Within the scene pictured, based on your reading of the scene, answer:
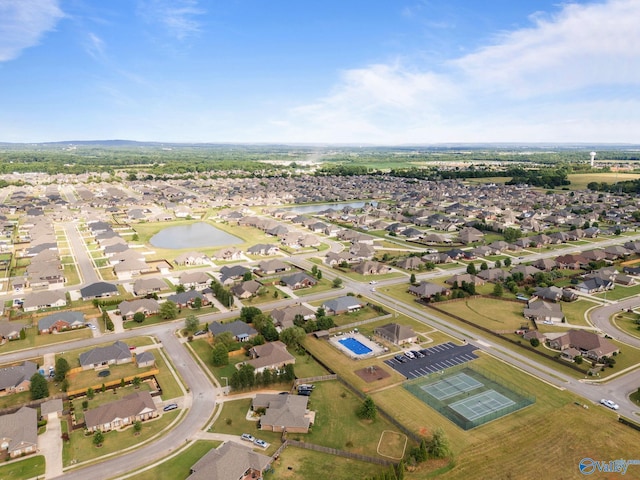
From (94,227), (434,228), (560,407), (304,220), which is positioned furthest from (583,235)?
(94,227)

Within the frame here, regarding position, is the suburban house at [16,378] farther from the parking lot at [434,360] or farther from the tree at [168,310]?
the parking lot at [434,360]

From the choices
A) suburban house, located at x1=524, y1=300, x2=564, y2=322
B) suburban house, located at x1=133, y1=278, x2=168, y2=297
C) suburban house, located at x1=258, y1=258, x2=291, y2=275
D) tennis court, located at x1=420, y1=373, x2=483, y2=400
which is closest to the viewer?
tennis court, located at x1=420, y1=373, x2=483, y2=400

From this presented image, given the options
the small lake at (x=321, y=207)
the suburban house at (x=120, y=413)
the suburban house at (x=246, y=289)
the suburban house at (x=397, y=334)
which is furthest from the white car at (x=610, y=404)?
the small lake at (x=321, y=207)

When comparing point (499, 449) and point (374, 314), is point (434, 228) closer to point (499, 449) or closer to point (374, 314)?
point (374, 314)

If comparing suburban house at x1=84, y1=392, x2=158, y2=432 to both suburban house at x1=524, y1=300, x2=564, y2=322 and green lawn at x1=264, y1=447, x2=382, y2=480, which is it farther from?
suburban house at x1=524, y1=300, x2=564, y2=322

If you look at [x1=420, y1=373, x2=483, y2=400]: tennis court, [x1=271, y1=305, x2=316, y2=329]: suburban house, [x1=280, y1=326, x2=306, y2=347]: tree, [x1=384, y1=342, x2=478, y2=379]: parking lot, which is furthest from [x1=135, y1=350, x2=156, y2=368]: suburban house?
[x1=420, y1=373, x2=483, y2=400]: tennis court
